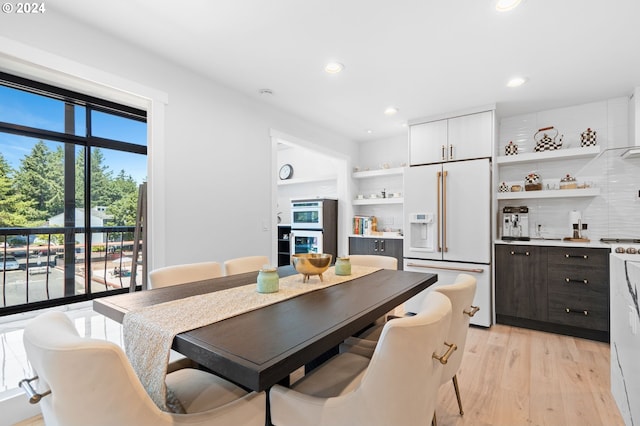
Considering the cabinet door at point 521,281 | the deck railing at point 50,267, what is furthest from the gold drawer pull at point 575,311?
the deck railing at point 50,267

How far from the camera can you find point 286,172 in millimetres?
6105

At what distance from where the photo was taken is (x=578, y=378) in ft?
7.52

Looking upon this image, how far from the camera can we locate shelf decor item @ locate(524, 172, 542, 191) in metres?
3.60

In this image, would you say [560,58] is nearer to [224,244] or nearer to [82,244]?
[224,244]

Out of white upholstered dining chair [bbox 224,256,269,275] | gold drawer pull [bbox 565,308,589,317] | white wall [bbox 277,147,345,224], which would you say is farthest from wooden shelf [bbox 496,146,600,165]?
white upholstered dining chair [bbox 224,256,269,275]

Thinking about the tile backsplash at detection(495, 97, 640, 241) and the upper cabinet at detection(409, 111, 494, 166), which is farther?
the upper cabinet at detection(409, 111, 494, 166)

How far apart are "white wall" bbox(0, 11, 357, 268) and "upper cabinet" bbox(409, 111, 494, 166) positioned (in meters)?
1.85

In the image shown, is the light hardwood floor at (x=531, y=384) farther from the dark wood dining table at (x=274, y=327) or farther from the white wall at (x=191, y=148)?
the white wall at (x=191, y=148)

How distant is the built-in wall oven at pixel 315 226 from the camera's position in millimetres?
4883

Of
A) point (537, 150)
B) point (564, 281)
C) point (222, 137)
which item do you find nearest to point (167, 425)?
point (222, 137)

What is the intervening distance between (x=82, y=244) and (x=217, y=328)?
3469 mm

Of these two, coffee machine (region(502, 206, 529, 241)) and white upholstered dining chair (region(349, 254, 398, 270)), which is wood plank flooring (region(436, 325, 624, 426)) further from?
coffee machine (region(502, 206, 529, 241))

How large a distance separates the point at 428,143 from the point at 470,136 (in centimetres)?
49

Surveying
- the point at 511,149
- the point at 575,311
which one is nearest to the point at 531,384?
the point at 575,311
